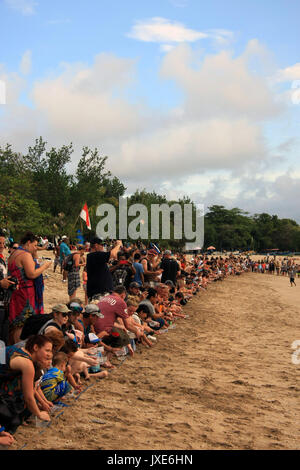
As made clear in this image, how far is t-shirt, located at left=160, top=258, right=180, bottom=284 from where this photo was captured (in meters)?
12.4

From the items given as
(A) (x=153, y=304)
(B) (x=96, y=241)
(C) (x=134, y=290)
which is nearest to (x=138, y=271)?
(A) (x=153, y=304)

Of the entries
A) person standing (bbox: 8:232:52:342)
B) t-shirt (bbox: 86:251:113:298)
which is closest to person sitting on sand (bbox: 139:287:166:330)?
t-shirt (bbox: 86:251:113:298)

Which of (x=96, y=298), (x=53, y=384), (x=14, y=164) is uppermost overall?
(x=14, y=164)

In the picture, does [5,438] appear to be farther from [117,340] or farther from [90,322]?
[117,340]

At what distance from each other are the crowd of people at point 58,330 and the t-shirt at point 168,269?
7.58 ft

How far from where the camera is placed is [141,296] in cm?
954

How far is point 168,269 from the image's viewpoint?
12.5 m

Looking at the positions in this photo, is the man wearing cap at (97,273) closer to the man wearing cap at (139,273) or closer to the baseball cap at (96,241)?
the baseball cap at (96,241)

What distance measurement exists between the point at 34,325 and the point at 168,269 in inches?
301
